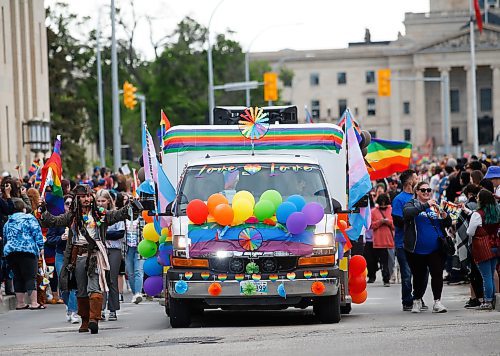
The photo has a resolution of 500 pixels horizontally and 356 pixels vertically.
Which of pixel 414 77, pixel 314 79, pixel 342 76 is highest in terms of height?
pixel 342 76

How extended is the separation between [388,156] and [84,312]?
24.7ft

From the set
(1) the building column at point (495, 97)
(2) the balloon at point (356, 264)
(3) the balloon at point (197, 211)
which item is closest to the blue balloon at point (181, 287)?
(3) the balloon at point (197, 211)

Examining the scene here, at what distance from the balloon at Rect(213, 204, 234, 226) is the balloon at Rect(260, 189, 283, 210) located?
0.44m

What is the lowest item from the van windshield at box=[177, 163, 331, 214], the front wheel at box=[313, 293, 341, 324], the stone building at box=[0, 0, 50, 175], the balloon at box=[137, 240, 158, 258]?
the front wheel at box=[313, 293, 341, 324]

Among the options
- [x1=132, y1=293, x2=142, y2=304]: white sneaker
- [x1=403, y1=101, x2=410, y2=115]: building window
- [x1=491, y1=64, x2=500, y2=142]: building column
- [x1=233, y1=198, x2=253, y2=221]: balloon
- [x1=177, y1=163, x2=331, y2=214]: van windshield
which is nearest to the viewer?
A: [x1=233, y1=198, x2=253, y2=221]: balloon

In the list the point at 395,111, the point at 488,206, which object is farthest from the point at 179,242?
the point at 395,111

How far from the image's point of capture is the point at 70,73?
81.9 meters

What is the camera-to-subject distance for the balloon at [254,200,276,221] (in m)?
16.1

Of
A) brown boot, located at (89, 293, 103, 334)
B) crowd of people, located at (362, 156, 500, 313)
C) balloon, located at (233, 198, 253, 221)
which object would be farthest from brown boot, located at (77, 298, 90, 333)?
crowd of people, located at (362, 156, 500, 313)

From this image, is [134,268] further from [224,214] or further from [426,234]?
[224,214]

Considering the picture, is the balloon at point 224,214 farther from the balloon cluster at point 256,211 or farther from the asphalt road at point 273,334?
the asphalt road at point 273,334

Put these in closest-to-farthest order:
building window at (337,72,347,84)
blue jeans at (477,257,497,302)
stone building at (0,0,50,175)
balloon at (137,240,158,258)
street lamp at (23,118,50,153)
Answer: balloon at (137,240,158,258)
blue jeans at (477,257,497,302)
stone building at (0,0,50,175)
street lamp at (23,118,50,153)
building window at (337,72,347,84)

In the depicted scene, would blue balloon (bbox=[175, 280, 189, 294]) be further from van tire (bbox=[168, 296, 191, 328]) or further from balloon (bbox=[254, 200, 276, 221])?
balloon (bbox=[254, 200, 276, 221])

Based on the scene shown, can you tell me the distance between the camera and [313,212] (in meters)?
16.1
